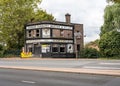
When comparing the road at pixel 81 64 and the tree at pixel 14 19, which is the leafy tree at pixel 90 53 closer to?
the road at pixel 81 64

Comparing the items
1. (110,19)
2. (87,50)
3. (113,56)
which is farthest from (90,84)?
(110,19)

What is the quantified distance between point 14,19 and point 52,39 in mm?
10150

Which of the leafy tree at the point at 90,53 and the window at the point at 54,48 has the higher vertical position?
the window at the point at 54,48

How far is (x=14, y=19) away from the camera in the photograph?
67500mm

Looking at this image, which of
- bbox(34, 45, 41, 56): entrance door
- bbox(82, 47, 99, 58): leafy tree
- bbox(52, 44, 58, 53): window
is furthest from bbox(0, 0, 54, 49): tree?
bbox(82, 47, 99, 58): leafy tree

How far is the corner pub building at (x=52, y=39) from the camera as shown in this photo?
61250 mm

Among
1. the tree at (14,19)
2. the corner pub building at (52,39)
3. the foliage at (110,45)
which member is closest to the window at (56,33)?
the corner pub building at (52,39)

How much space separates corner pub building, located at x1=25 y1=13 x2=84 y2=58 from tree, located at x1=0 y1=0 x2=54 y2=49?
11.4 ft

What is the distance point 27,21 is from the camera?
68812 mm

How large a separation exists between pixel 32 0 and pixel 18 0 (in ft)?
13.5

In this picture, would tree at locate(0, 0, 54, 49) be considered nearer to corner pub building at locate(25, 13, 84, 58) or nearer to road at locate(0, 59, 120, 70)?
corner pub building at locate(25, 13, 84, 58)

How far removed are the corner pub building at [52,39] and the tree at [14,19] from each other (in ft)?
11.4

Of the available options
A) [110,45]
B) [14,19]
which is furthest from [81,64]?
[14,19]

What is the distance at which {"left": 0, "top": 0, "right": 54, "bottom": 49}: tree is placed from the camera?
67.4 metres
